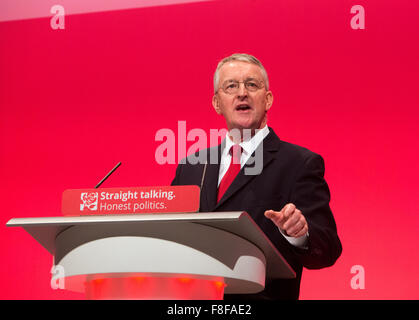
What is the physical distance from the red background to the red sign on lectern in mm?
1681

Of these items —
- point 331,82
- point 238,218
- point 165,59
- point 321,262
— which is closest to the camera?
point 238,218

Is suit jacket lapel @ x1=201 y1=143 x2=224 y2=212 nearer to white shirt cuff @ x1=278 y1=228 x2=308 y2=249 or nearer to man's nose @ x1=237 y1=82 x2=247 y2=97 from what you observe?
man's nose @ x1=237 y1=82 x2=247 y2=97

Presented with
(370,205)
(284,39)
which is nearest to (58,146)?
(284,39)

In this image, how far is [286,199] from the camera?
6.22 feet

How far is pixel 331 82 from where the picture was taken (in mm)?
2980

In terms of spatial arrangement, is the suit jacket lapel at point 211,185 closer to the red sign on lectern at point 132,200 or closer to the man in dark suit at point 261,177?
the man in dark suit at point 261,177

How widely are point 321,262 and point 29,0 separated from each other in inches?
104

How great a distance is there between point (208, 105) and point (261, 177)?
4.08ft

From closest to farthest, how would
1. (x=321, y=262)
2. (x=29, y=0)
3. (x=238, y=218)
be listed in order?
(x=238, y=218) < (x=321, y=262) < (x=29, y=0)

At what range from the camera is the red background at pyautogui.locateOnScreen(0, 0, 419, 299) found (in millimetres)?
2797

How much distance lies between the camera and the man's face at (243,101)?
216cm

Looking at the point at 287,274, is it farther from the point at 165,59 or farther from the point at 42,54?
the point at 42,54

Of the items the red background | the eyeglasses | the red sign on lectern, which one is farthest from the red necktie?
the red background
